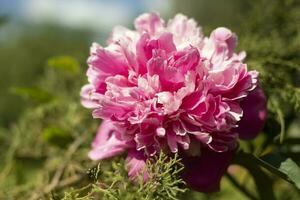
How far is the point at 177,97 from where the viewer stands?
36cm

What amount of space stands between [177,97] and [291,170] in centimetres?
9

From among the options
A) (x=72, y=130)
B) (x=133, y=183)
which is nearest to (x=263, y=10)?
(x=72, y=130)

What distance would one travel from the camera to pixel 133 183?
34 centimetres

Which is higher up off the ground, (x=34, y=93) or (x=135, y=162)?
(x=34, y=93)

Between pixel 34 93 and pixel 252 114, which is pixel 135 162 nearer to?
pixel 252 114

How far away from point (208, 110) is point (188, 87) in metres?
0.02

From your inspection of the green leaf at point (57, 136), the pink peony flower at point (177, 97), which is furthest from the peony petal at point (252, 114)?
the green leaf at point (57, 136)

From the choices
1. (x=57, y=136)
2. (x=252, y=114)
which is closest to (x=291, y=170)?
(x=252, y=114)

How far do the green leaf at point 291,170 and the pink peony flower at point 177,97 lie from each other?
0.03 m

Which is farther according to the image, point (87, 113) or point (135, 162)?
point (87, 113)

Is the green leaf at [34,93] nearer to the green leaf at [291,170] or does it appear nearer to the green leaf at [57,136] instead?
the green leaf at [57,136]

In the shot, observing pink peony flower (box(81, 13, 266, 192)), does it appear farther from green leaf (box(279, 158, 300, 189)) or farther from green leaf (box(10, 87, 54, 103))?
green leaf (box(10, 87, 54, 103))

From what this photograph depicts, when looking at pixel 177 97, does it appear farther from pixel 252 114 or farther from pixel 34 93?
pixel 34 93

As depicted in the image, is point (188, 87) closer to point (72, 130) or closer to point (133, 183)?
point (133, 183)
